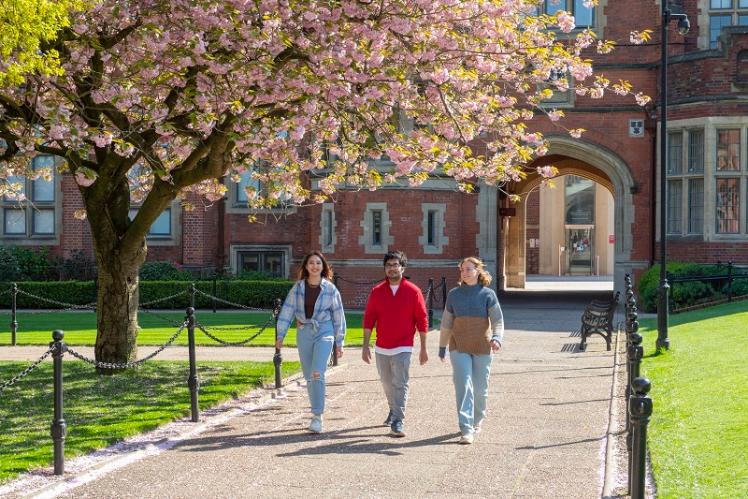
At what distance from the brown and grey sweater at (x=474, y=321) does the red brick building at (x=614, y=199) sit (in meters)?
15.8

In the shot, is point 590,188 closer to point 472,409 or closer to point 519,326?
point 519,326

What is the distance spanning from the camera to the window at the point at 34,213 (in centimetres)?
2944

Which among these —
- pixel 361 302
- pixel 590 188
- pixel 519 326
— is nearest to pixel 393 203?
pixel 361 302

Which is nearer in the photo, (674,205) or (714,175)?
(714,175)

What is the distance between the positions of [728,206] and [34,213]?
17.8 m

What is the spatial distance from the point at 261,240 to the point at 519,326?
9.34m

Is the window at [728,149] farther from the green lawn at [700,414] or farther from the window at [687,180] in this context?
the green lawn at [700,414]

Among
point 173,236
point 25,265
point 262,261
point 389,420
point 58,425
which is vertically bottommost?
point 389,420

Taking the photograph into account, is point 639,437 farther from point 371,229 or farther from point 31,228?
point 31,228

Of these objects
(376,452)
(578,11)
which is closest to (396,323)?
(376,452)

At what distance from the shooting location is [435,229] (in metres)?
26.6

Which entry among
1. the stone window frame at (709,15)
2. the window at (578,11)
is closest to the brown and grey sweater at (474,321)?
the window at (578,11)

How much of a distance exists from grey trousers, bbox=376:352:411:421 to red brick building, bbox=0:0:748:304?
52.5ft

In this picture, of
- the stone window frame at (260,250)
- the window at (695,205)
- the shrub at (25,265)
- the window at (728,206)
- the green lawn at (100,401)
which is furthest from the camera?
the stone window frame at (260,250)
